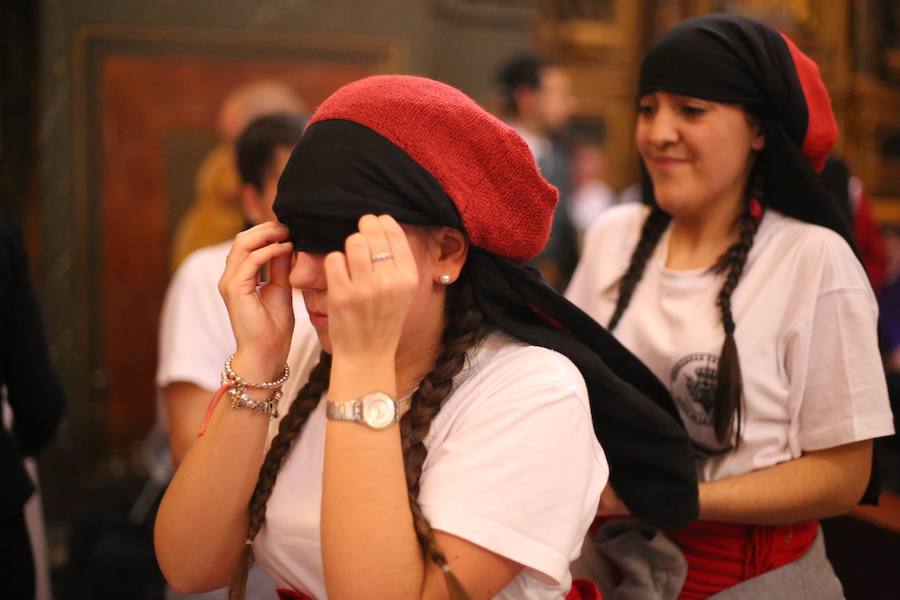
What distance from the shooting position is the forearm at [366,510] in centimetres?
132

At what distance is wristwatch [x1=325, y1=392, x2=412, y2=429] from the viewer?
1348 mm

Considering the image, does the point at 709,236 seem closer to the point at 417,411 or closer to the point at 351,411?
the point at 417,411

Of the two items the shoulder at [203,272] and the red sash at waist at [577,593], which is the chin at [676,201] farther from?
the shoulder at [203,272]

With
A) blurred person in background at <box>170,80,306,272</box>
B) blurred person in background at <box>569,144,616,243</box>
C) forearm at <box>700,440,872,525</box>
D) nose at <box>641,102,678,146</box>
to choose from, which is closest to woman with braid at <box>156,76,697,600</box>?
forearm at <box>700,440,872,525</box>

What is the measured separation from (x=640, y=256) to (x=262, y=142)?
115cm

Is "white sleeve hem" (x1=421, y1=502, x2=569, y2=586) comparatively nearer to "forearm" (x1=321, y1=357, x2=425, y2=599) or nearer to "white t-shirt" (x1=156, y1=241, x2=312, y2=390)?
"forearm" (x1=321, y1=357, x2=425, y2=599)

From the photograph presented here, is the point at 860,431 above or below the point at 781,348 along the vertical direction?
below

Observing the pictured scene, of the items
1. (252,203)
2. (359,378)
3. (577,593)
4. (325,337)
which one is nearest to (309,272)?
(325,337)

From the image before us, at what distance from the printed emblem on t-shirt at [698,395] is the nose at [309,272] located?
890 mm

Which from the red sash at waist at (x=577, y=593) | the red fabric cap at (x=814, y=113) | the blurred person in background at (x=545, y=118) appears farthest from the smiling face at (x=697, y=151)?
the blurred person in background at (x=545, y=118)

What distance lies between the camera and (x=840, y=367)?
186 cm

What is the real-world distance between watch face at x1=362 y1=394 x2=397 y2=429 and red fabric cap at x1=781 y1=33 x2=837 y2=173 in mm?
1200

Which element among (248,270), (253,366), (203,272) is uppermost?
(248,270)

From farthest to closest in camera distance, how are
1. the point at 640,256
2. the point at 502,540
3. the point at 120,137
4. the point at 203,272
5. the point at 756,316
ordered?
the point at 120,137 → the point at 203,272 → the point at 640,256 → the point at 756,316 → the point at 502,540
